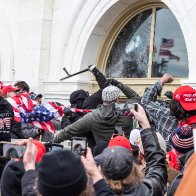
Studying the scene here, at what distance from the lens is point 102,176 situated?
7.82 feet

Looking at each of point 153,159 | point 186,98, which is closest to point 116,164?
point 153,159

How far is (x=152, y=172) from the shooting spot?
2660 mm

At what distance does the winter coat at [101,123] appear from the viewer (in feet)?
15.4

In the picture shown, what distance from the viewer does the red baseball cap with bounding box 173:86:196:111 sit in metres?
3.49

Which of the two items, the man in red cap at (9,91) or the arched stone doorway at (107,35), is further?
the arched stone doorway at (107,35)

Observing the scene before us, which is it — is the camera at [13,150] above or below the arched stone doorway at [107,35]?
below

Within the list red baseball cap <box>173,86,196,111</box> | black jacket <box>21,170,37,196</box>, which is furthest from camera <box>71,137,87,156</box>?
red baseball cap <box>173,86,196,111</box>

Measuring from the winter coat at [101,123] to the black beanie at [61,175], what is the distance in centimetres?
266

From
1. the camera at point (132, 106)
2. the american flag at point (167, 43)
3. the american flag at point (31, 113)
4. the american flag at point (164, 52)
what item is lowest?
the american flag at point (31, 113)

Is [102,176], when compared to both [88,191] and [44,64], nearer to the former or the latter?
[88,191]

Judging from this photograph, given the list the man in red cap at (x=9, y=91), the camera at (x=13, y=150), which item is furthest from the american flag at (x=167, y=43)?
the camera at (x=13, y=150)

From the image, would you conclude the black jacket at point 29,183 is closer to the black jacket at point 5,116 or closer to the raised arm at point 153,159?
the raised arm at point 153,159

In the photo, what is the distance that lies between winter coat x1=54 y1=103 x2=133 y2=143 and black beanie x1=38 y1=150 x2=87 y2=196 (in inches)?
105

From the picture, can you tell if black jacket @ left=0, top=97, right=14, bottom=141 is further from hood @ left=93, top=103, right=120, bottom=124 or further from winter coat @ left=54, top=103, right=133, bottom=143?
hood @ left=93, top=103, right=120, bottom=124
